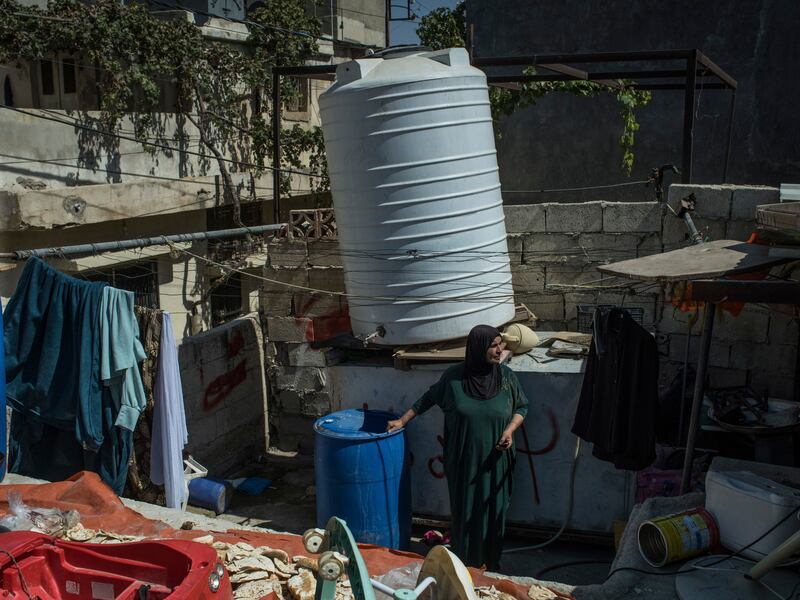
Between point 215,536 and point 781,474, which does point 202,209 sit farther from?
point 781,474

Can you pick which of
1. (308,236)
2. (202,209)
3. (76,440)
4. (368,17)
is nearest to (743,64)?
(308,236)

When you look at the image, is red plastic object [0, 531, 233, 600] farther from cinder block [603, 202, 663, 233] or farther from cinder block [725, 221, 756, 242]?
cinder block [725, 221, 756, 242]

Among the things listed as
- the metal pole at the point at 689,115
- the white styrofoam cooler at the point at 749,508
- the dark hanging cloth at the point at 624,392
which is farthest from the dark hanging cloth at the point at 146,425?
the metal pole at the point at 689,115

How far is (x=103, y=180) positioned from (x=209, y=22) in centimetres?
456

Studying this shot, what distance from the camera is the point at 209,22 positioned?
1454 cm

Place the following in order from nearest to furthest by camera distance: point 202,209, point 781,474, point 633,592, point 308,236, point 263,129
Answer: point 633,592
point 781,474
point 308,236
point 202,209
point 263,129

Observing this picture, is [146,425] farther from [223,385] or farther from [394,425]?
[394,425]

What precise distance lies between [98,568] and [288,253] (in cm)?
520

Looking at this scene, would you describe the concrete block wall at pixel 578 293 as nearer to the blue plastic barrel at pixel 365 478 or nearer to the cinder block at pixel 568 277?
the cinder block at pixel 568 277

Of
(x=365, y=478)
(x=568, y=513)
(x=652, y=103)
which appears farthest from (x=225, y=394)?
(x=652, y=103)

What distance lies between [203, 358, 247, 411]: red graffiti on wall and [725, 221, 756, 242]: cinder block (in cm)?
507

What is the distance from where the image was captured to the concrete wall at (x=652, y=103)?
11.2m

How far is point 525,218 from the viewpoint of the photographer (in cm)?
768

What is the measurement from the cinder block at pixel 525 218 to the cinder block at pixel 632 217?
0.59 meters
